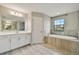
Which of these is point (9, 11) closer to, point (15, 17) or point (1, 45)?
point (15, 17)

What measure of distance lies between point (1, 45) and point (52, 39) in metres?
1.77

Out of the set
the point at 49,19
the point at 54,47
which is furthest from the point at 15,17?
the point at 54,47

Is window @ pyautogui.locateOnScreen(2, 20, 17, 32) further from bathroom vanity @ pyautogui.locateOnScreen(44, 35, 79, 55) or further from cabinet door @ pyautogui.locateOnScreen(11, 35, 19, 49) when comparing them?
bathroom vanity @ pyautogui.locateOnScreen(44, 35, 79, 55)

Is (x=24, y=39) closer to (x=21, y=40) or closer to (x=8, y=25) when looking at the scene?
(x=21, y=40)

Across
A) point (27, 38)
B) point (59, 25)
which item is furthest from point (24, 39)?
point (59, 25)

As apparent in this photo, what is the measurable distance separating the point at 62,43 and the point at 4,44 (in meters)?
2.09

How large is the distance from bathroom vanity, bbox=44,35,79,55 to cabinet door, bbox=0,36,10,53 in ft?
4.57

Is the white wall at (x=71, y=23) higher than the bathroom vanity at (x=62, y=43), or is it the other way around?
the white wall at (x=71, y=23)

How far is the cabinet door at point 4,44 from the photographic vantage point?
10.1ft

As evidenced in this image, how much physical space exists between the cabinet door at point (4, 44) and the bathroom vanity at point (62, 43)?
4.57 feet

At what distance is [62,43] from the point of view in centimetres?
332

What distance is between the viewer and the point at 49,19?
302 cm

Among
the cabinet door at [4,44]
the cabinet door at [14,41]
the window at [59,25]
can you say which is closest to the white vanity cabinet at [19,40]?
the cabinet door at [14,41]

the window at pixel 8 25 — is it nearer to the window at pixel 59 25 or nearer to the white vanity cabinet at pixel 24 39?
the white vanity cabinet at pixel 24 39
